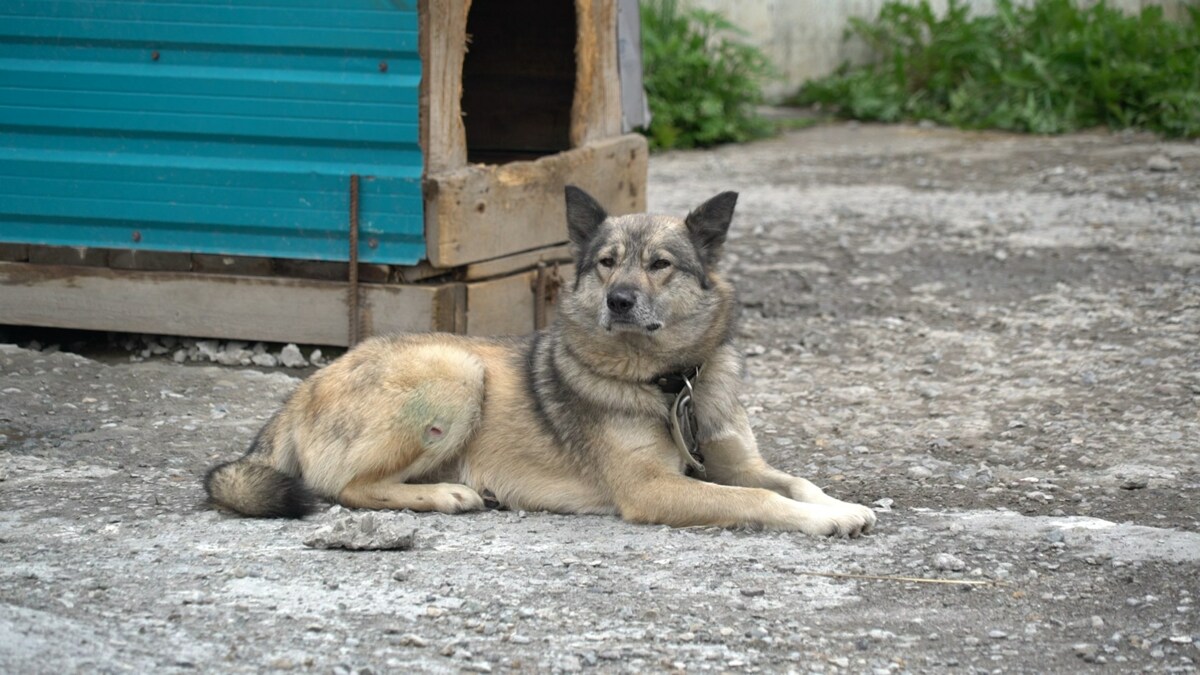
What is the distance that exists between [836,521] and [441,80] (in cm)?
313

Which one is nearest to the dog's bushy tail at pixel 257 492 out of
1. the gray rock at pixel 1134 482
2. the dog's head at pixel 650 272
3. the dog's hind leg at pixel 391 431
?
the dog's hind leg at pixel 391 431

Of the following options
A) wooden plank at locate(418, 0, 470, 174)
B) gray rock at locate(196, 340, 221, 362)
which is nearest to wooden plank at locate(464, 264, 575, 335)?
wooden plank at locate(418, 0, 470, 174)

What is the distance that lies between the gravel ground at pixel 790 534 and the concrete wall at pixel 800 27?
7.43 metres

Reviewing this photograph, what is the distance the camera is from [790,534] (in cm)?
456

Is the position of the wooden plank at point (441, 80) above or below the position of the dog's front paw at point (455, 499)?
above

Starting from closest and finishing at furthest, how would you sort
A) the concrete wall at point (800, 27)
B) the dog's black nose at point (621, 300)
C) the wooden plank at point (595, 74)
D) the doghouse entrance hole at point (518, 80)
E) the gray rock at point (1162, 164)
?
1. the dog's black nose at point (621, 300)
2. the wooden plank at point (595, 74)
3. the doghouse entrance hole at point (518, 80)
4. the gray rock at point (1162, 164)
5. the concrete wall at point (800, 27)

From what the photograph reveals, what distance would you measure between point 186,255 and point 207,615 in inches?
142

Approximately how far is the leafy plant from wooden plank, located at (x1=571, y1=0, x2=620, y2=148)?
22.0 feet

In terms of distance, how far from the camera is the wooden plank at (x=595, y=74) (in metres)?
7.38

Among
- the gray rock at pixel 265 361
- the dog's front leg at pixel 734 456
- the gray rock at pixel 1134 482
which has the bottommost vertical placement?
the gray rock at pixel 265 361

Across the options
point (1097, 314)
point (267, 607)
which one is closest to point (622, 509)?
point (267, 607)

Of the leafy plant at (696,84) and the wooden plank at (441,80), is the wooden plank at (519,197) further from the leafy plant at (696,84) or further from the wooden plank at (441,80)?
the leafy plant at (696,84)

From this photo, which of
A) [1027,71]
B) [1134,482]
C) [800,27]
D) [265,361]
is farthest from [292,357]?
[800,27]

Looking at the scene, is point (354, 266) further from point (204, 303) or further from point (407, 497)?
point (407, 497)
